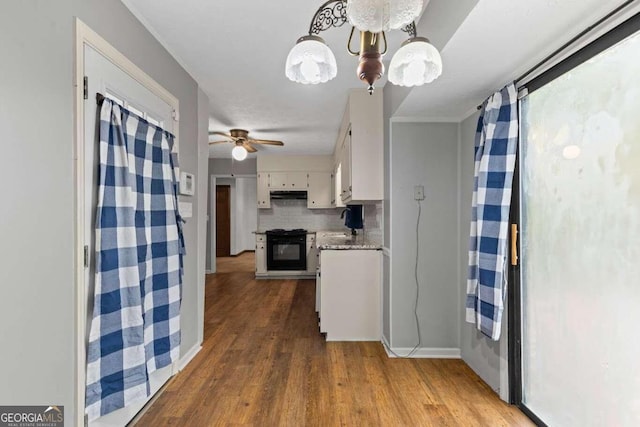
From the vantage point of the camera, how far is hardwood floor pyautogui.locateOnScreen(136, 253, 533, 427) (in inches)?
74.2

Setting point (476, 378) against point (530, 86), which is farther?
point (476, 378)

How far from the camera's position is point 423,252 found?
2.71 m

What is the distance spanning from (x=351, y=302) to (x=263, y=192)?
3.66 meters

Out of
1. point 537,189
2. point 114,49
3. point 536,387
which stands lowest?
point 536,387

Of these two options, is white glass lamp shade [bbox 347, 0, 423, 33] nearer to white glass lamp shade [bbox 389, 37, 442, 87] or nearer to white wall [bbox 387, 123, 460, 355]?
white glass lamp shade [bbox 389, 37, 442, 87]

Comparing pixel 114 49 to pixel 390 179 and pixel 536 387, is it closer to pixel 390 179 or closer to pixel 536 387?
pixel 390 179

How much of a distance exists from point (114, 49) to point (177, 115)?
2.44 feet

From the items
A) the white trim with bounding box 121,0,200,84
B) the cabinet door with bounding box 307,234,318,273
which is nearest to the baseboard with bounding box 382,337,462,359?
the white trim with bounding box 121,0,200,84

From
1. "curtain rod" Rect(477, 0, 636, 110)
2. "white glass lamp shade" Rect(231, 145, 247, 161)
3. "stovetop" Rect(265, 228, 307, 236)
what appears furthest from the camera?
"stovetop" Rect(265, 228, 307, 236)

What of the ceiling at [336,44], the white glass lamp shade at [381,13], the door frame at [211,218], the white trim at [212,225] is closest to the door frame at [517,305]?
the ceiling at [336,44]

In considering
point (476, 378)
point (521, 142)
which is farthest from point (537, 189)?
point (476, 378)

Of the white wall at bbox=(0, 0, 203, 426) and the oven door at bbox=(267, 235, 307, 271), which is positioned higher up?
the white wall at bbox=(0, 0, 203, 426)

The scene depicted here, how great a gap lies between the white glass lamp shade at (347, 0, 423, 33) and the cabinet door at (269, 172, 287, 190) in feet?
17.4

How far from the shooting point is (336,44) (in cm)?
214
